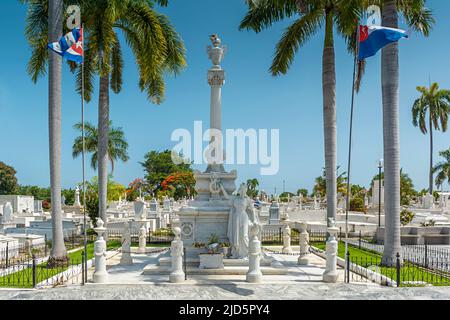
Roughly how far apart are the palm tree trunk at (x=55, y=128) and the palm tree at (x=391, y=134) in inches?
426

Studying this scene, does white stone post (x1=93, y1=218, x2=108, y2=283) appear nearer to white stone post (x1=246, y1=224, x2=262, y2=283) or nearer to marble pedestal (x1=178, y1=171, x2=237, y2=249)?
marble pedestal (x1=178, y1=171, x2=237, y2=249)

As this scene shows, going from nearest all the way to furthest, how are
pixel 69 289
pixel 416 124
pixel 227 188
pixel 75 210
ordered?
pixel 69 289 → pixel 227 188 → pixel 416 124 → pixel 75 210

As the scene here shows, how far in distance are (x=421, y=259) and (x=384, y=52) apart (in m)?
7.96

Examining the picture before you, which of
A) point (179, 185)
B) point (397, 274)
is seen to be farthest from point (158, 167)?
point (397, 274)

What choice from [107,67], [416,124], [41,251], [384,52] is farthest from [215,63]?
[416,124]

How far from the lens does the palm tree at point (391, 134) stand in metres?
13.1

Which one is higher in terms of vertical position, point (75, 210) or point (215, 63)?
point (215, 63)

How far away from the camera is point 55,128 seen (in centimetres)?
1373

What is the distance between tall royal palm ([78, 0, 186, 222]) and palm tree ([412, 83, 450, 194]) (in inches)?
1248

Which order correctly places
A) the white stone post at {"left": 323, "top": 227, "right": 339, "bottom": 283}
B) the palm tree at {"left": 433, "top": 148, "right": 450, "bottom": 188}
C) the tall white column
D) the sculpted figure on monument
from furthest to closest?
1. the palm tree at {"left": 433, "top": 148, "right": 450, "bottom": 188}
2. the tall white column
3. the sculpted figure on monument
4. the white stone post at {"left": 323, "top": 227, "right": 339, "bottom": 283}

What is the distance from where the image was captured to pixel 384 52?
44.8ft

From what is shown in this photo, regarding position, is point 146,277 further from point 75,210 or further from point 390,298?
point 75,210

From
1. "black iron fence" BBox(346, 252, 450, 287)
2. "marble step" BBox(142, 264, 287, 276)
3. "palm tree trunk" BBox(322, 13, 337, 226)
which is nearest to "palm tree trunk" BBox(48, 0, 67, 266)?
"marble step" BBox(142, 264, 287, 276)

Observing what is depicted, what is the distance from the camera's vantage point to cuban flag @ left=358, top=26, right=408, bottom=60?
10.8 metres
